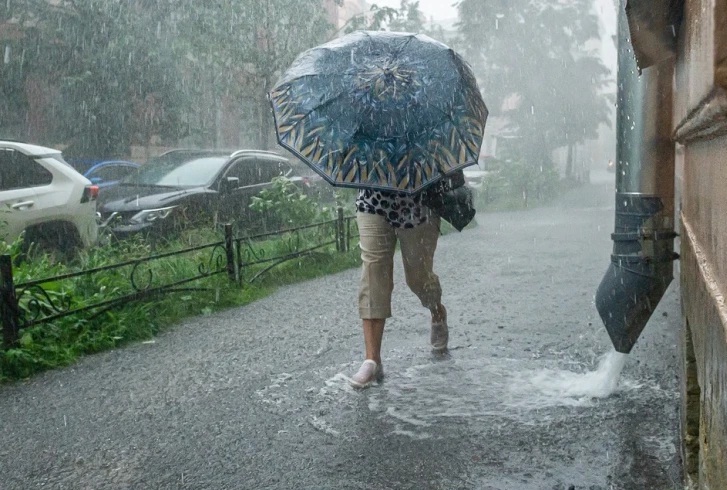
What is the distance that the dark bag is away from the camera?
5188 mm

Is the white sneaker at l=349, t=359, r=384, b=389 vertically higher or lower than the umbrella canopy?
lower

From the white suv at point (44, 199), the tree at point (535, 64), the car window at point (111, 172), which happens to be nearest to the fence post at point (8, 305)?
the white suv at point (44, 199)

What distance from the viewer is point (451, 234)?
15.3 m

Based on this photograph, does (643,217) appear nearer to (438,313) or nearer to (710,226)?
(438,313)

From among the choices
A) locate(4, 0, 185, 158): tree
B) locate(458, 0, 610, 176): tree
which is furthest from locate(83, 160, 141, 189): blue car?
locate(458, 0, 610, 176): tree

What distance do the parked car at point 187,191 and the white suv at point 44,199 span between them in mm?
1136

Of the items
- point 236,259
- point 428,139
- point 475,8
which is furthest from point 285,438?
point 475,8

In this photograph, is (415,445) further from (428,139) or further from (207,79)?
(207,79)

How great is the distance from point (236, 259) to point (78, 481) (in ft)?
17.2

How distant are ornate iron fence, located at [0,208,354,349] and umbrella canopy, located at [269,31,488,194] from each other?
2.47 metres

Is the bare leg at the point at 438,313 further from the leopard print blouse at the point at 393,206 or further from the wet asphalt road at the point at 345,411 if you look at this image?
the leopard print blouse at the point at 393,206

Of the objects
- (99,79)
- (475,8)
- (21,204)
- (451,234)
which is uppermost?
(475,8)

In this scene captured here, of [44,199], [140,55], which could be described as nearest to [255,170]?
[44,199]

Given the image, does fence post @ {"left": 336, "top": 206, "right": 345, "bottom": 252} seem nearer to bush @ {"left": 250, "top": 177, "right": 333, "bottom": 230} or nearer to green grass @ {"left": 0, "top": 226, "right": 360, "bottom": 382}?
bush @ {"left": 250, "top": 177, "right": 333, "bottom": 230}
